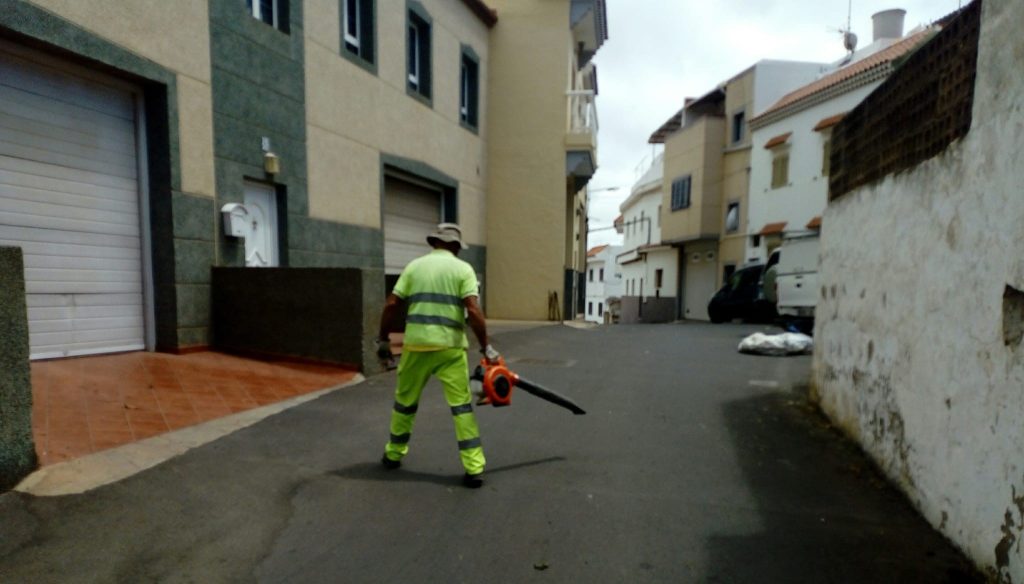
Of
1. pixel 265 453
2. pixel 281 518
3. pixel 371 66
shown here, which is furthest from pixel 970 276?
pixel 371 66

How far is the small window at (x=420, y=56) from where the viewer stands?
10.8 metres

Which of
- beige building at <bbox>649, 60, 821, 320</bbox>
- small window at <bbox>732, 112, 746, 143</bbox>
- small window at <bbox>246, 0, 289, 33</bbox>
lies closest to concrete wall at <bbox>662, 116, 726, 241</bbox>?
beige building at <bbox>649, 60, 821, 320</bbox>

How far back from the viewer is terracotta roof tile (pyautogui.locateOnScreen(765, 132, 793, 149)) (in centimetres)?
1955

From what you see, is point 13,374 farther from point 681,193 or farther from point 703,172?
point 681,193

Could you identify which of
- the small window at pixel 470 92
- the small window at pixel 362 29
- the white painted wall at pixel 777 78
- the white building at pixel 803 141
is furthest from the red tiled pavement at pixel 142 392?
the white painted wall at pixel 777 78

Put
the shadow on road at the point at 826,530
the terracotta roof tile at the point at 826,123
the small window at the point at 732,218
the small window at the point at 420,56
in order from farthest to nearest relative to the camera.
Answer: the small window at the point at 732,218 → the terracotta roof tile at the point at 826,123 → the small window at the point at 420,56 → the shadow on road at the point at 826,530

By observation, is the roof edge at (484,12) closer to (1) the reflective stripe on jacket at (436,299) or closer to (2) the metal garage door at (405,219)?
(2) the metal garage door at (405,219)

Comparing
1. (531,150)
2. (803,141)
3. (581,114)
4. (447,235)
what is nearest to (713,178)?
(803,141)

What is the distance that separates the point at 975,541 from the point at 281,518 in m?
3.43

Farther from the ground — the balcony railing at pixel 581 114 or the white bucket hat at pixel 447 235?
the balcony railing at pixel 581 114

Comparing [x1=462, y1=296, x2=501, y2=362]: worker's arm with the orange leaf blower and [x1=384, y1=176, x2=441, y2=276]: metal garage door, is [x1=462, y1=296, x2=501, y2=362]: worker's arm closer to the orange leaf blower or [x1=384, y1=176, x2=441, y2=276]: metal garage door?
the orange leaf blower

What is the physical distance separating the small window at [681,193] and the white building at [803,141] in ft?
12.2

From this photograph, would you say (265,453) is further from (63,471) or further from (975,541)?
(975,541)

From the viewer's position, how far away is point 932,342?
287 centimetres
